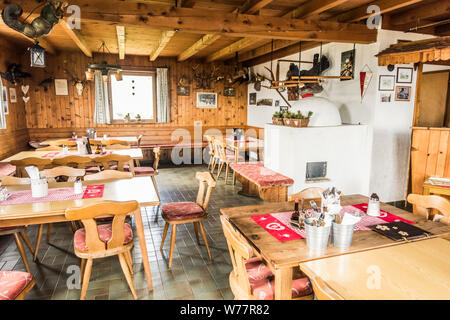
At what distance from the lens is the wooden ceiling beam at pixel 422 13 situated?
387 cm

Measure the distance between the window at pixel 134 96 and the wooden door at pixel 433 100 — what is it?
639 centimetres

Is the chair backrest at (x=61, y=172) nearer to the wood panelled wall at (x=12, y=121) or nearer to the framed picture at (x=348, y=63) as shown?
the wood panelled wall at (x=12, y=121)

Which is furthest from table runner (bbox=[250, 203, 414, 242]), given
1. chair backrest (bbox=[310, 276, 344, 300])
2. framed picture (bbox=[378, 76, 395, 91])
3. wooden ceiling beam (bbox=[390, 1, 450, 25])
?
wooden ceiling beam (bbox=[390, 1, 450, 25])

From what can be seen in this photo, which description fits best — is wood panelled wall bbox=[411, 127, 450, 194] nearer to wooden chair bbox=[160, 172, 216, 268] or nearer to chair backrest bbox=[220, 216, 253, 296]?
wooden chair bbox=[160, 172, 216, 268]

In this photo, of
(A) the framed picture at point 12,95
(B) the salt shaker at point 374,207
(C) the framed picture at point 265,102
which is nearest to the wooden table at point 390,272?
(B) the salt shaker at point 374,207

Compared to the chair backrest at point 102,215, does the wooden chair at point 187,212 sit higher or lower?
lower

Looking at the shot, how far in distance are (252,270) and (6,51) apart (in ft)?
22.1

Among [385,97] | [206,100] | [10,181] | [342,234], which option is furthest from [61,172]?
[206,100]

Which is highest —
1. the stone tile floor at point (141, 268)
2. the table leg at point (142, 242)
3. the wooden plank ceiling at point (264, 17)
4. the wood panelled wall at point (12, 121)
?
the wooden plank ceiling at point (264, 17)

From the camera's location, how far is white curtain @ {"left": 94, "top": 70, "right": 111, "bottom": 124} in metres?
7.79

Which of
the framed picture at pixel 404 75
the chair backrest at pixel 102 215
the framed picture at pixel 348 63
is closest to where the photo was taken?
the chair backrest at pixel 102 215

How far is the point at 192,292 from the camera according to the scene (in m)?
2.59

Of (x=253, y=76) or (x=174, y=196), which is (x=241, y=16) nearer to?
(x=174, y=196)
